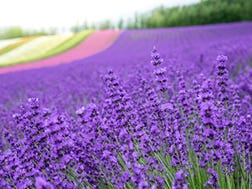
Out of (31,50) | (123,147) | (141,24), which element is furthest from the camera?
(141,24)

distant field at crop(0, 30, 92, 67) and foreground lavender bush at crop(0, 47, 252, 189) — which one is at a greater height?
foreground lavender bush at crop(0, 47, 252, 189)

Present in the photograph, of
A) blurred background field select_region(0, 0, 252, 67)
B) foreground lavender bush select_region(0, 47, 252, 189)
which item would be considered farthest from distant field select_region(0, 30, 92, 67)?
foreground lavender bush select_region(0, 47, 252, 189)

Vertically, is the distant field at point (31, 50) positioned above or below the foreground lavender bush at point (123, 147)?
below

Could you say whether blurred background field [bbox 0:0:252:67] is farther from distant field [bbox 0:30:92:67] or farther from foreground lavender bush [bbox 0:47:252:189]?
foreground lavender bush [bbox 0:47:252:189]

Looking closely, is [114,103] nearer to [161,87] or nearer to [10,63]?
[161,87]

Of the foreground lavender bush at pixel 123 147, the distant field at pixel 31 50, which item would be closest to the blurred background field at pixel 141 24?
the distant field at pixel 31 50

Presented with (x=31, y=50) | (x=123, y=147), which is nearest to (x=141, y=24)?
(x=31, y=50)

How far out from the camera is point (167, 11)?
37656 millimetres

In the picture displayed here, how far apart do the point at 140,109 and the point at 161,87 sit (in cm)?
84

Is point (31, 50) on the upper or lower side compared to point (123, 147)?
lower

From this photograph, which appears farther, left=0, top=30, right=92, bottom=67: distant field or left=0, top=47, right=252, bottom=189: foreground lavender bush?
left=0, top=30, right=92, bottom=67: distant field

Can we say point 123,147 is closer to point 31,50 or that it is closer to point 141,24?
point 31,50

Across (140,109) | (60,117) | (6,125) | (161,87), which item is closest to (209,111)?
(161,87)

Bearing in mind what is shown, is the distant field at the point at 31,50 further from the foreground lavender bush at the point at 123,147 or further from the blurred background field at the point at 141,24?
the foreground lavender bush at the point at 123,147
